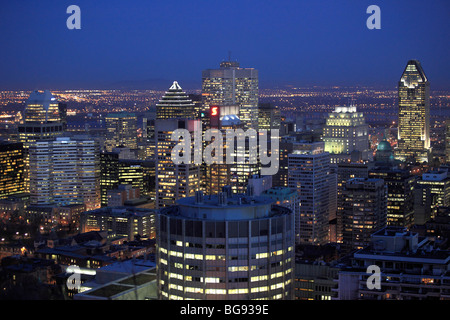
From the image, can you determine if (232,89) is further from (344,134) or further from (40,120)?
(40,120)

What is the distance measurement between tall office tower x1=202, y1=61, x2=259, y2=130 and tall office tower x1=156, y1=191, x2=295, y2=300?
54034 mm

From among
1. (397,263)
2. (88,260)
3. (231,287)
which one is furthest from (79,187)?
(231,287)

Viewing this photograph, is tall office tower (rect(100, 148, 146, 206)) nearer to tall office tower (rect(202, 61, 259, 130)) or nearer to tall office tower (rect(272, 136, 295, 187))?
tall office tower (rect(272, 136, 295, 187))

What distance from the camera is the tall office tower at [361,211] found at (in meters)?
37.9

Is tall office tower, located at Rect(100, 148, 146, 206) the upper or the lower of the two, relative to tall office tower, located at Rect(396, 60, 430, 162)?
lower

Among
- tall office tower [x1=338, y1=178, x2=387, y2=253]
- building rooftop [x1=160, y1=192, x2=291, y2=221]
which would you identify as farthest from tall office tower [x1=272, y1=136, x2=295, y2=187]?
Result: building rooftop [x1=160, y1=192, x2=291, y2=221]

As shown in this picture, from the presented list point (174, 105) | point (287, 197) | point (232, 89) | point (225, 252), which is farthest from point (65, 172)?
point (225, 252)

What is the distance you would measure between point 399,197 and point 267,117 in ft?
97.9

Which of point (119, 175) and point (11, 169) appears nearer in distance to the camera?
point (119, 175)

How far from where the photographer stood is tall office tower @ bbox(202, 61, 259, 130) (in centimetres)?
7031

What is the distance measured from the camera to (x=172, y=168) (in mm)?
44594

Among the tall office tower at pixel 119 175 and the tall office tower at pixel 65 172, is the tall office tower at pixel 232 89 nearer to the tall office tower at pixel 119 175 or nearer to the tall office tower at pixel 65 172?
the tall office tower at pixel 119 175

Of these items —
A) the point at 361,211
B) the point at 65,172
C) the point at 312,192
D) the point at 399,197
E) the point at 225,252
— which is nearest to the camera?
the point at 225,252
